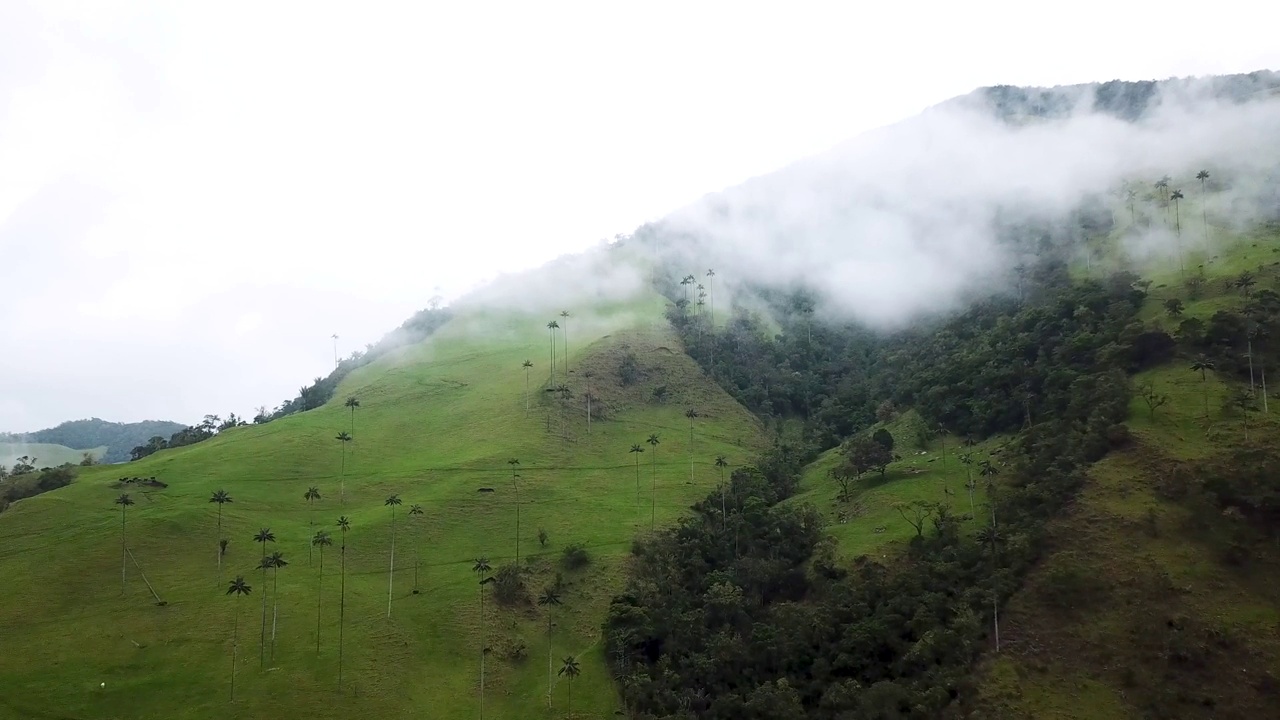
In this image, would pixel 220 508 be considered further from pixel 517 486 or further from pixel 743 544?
pixel 743 544

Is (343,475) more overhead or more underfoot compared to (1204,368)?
more overhead

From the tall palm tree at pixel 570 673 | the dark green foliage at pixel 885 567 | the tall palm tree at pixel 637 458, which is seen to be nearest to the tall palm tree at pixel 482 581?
the tall palm tree at pixel 570 673

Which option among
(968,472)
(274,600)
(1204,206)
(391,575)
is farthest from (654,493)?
(1204,206)

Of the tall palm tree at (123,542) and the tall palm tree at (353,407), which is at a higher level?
→ the tall palm tree at (353,407)

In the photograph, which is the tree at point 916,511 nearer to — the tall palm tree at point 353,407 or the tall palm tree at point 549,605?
the tall palm tree at point 549,605

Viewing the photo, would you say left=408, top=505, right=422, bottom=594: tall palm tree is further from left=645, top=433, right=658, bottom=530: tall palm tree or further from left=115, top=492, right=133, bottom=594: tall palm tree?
left=115, top=492, right=133, bottom=594: tall palm tree

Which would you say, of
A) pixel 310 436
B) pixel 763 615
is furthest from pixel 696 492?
pixel 310 436

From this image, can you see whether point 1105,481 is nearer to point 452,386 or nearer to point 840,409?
point 840,409
